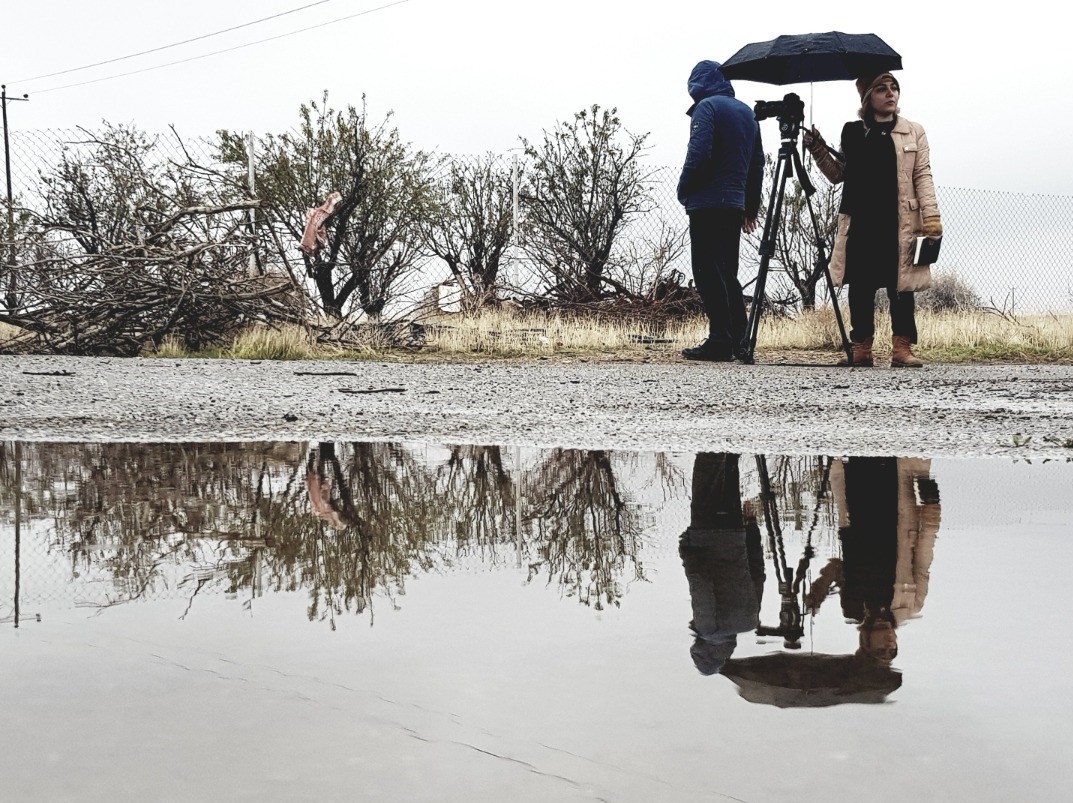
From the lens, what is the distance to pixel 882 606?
80.7 inches

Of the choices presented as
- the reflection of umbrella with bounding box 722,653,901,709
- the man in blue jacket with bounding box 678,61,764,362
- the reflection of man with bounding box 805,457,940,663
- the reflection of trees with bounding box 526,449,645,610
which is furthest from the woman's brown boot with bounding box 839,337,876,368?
the reflection of umbrella with bounding box 722,653,901,709

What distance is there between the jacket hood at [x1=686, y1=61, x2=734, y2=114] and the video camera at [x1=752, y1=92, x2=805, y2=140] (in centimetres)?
51

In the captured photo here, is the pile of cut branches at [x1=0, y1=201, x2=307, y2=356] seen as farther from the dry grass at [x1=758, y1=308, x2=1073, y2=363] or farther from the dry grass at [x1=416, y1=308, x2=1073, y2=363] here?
the dry grass at [x1=758, y1=308, x2=1073, y2=363]

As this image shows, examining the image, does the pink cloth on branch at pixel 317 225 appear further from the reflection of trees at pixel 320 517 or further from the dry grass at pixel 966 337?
the reflection of trees at pixel 320 517

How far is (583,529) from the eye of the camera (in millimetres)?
2787

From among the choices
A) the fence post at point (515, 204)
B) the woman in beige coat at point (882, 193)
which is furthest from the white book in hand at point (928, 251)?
the fence post at point (515, 204)

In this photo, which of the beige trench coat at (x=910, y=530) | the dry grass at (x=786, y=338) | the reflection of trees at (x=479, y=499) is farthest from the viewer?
the dry grass at (x=786, y=338)

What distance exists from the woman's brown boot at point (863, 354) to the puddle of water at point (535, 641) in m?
5.65

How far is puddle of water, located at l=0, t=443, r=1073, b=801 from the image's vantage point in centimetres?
135

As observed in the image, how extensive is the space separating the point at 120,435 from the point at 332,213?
29.3ft

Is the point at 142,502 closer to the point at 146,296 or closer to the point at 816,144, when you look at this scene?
the point at 816,144

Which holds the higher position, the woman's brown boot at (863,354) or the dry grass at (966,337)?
the dry grass at (966,337)

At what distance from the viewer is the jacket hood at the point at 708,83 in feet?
28.7

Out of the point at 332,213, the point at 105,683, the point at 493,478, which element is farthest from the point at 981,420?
the point at 332,213
